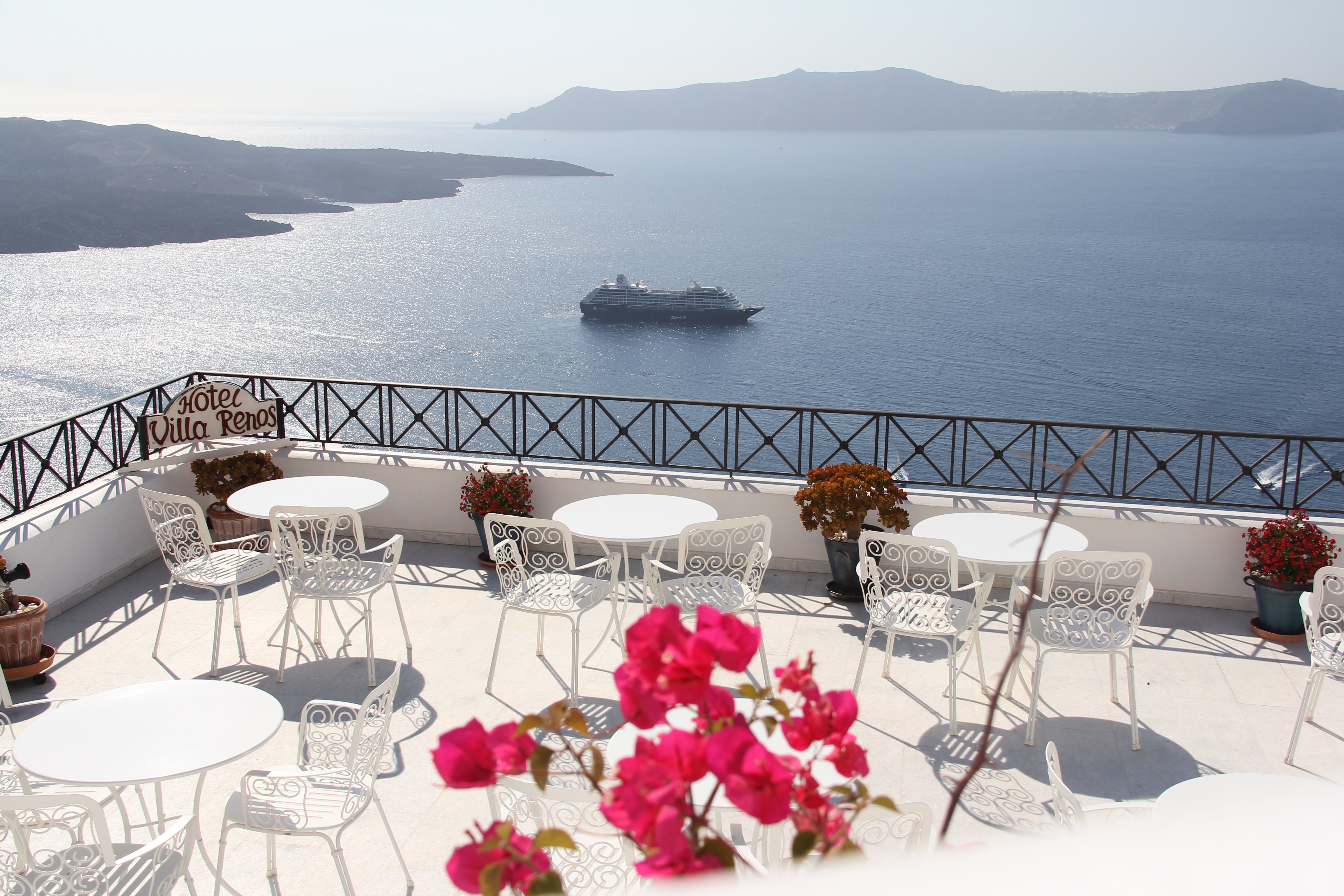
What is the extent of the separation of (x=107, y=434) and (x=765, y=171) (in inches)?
3552

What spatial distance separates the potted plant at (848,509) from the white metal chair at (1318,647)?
1.94 meters

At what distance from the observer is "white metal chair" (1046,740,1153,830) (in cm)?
247

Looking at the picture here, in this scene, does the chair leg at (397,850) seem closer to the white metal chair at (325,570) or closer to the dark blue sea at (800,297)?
the white metal chair at (325,570)

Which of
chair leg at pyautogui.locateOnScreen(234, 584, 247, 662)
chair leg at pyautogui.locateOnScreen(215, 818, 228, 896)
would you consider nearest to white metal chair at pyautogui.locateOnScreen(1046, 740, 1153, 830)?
chair leg at pyautogui.locateOnScreen(215, 818, 228, 896)

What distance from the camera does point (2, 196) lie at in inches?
2399

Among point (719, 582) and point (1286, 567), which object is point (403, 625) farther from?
point (1286, 567)

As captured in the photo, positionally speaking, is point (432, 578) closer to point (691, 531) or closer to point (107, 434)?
point (691, 531)

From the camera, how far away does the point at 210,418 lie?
6.41m

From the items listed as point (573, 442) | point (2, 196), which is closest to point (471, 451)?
point (573, 442)

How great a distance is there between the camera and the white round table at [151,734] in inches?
114

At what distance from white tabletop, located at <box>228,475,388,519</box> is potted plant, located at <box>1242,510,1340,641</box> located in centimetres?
446

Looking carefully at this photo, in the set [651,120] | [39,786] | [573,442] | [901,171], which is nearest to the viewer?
[39,786]

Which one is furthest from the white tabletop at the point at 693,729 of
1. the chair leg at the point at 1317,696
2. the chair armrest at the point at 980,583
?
the chair leg at the point at 1317,696

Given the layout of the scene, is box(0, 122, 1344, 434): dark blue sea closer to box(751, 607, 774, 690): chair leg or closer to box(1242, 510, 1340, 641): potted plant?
box(1242, 510, 1340, 641): potted plant
